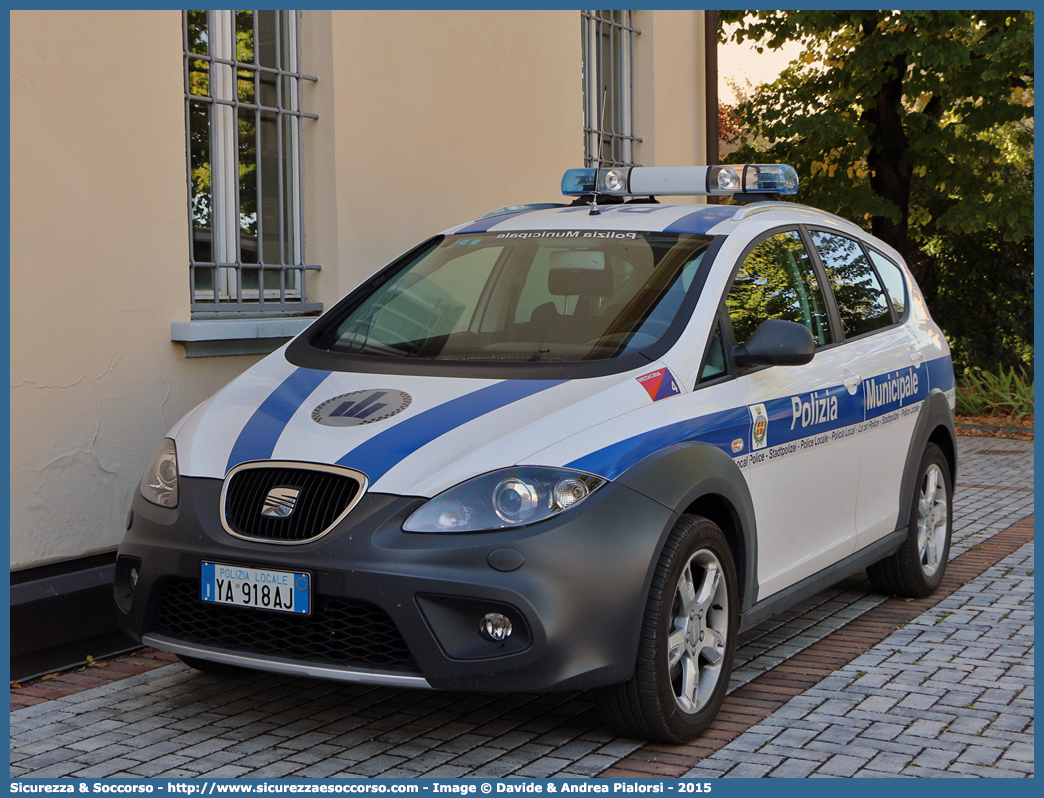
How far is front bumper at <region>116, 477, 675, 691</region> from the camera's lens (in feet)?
11.8

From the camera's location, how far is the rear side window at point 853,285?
18.2ft

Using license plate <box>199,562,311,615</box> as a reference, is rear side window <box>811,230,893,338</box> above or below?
above

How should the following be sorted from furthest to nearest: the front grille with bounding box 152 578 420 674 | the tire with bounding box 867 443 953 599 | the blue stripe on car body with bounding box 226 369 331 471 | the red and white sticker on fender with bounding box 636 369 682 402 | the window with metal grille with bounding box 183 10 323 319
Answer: the window with metal grille with bounding box 183 10 323 319, the tire with bounding box 867 443 953 599, the red and white sticker on fender with bounding box 636 369 682 402, the blue stripe on car body with bounding box 226 369 331 471, the front grille with bounding box 152 578 420 674

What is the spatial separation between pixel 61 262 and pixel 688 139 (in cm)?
711

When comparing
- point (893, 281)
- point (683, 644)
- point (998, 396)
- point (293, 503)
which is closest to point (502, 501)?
point (293, 503)

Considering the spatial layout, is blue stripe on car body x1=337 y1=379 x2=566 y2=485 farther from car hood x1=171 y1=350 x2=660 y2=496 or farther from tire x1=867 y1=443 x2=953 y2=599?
tire x1=867 y1=443 x2=953 y2=599

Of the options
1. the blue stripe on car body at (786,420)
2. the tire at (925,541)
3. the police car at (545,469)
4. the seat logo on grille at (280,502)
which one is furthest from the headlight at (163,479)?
the tire at (925,541)

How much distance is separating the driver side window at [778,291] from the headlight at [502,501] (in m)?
1.22

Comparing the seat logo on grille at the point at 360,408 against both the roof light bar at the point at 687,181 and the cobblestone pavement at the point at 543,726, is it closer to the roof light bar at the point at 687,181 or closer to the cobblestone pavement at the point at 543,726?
the cobblestone pavement at the point at 543,726

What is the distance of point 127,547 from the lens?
4160mm

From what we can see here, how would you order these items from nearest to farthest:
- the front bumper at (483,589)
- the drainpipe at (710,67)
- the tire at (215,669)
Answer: the front bumper at (483,589), the tire at (215,669), the drainpipe at (710,67)

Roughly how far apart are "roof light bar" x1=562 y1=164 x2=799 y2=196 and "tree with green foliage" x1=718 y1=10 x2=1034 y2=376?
9317 mm

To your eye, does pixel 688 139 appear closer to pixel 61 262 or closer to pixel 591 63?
pixel 591 63

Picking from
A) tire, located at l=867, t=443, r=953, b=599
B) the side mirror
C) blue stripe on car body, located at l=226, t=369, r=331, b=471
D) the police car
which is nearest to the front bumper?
the police car
